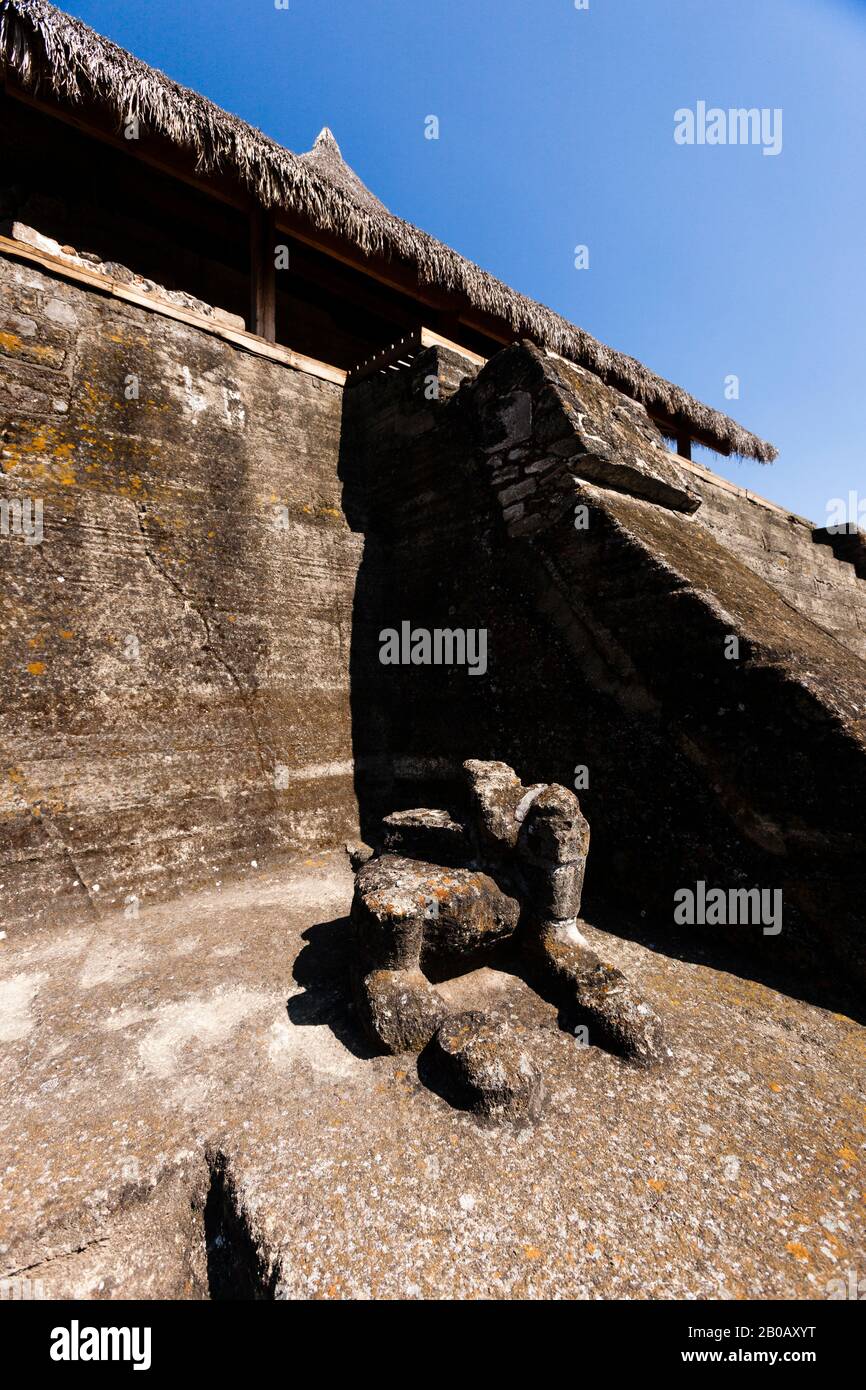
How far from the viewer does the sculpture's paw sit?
1841 mm

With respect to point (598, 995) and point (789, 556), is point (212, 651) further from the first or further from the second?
point (789, 556)

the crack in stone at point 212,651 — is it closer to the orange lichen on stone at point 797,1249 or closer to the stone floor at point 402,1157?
the stone floor at point 402,1157

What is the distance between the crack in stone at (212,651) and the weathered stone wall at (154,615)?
0.04 feet

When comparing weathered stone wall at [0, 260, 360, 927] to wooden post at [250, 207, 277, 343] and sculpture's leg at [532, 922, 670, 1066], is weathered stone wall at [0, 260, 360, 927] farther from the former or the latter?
sculpture's leg at [532, 922, 670, 1066]

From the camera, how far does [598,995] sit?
223 cm

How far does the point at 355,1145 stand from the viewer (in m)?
1.75

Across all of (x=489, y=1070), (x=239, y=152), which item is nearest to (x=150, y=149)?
(x=239, y=152)

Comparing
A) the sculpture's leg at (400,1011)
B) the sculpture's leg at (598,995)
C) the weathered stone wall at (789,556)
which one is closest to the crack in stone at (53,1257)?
the sculpture's leg at (400,1011)

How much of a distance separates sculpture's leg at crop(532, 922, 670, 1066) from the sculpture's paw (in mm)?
359

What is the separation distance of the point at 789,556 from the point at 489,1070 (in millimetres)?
8446

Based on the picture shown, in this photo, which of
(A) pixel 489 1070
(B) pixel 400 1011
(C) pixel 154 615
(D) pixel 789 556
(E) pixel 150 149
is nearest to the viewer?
(A) pixel 489 1070
